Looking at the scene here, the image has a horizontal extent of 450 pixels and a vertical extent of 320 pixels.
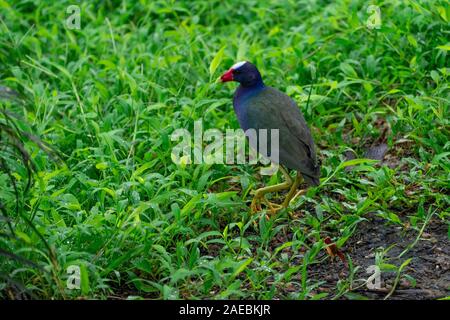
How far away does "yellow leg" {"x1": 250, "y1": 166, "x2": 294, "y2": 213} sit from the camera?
5.92m

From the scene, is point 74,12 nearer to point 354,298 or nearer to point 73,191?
point 73,191

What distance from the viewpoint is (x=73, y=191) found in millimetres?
5859

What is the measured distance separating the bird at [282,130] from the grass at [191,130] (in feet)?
0.48

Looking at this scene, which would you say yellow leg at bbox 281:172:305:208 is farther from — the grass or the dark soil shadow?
the dark soil shadow

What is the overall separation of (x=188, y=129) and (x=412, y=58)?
1.85 meters

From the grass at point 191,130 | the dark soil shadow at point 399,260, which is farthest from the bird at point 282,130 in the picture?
the dark soil shadow at point 399,260

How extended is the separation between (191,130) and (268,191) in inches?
34.1

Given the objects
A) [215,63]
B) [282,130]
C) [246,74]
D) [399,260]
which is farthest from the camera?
[215,63]

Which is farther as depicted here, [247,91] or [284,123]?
[247,91]

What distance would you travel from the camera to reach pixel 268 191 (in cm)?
598

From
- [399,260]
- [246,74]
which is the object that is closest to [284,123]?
[246,74]

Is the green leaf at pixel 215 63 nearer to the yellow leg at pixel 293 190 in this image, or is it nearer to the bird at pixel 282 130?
the bird at pixel 282 130

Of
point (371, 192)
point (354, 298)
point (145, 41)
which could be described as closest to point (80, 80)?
point (145, 41)

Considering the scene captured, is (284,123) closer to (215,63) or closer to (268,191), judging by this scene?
(268,191)
